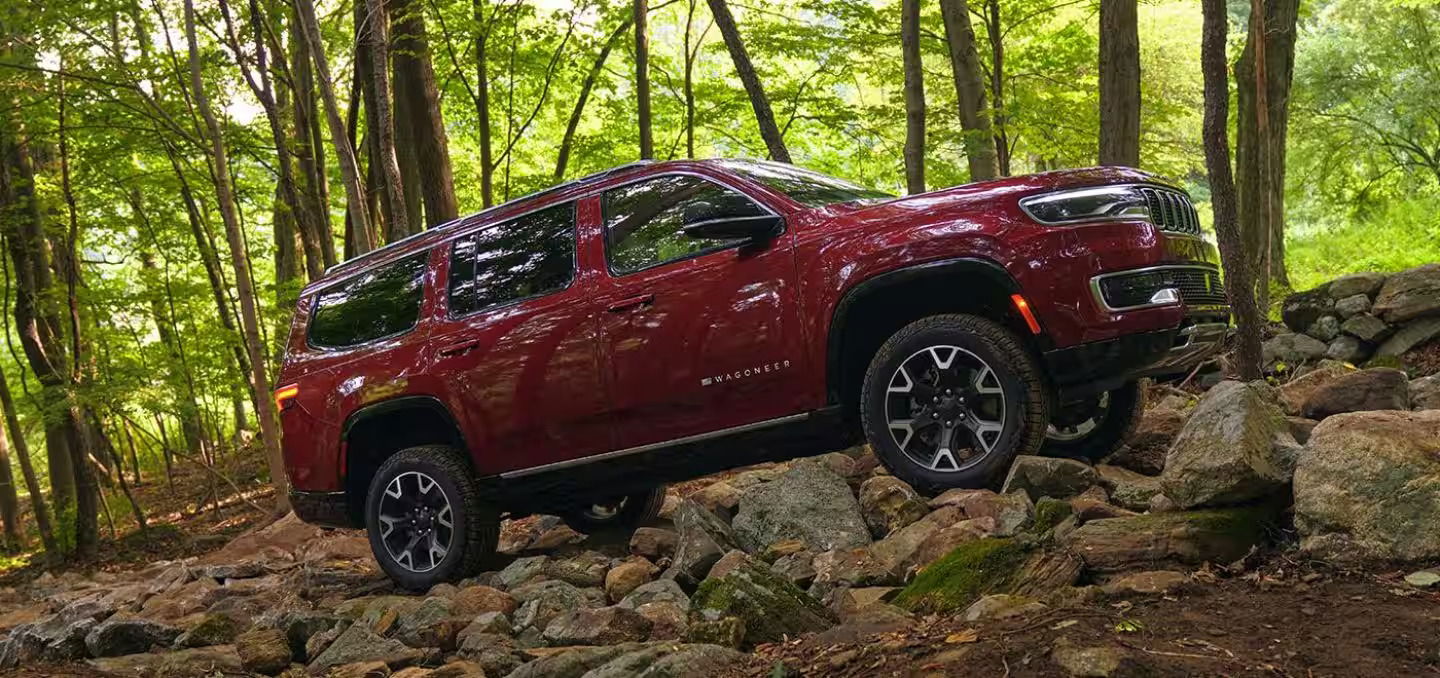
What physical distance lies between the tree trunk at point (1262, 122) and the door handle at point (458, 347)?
29.2ft

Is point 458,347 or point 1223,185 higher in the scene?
point 1223,185

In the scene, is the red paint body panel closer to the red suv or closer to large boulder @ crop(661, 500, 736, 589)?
the red suv

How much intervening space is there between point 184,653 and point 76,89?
11.2m

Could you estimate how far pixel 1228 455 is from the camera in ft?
13.3

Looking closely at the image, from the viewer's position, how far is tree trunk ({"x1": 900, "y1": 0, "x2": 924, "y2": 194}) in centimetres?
1033

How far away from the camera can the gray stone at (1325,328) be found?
915 cm

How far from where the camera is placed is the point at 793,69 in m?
17.8

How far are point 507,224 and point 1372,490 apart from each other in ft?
14.5

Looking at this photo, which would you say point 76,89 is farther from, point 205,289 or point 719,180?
point 719,180

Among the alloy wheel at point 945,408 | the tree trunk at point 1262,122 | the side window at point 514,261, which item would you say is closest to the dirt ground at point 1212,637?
the alloy wheel at point 945,408

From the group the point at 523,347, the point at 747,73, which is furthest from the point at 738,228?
the point at 747,73

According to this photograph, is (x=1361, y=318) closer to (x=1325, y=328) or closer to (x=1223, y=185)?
(x=1325, y=328)

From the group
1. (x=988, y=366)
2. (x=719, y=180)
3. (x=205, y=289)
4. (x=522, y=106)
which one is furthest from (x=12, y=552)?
(x=988, y=366)

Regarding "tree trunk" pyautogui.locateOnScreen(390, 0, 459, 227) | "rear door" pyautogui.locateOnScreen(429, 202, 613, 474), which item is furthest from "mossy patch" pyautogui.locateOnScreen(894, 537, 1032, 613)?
"tree trunk" pyautogui.locateOnScreen(390, 0, 459, 227)
